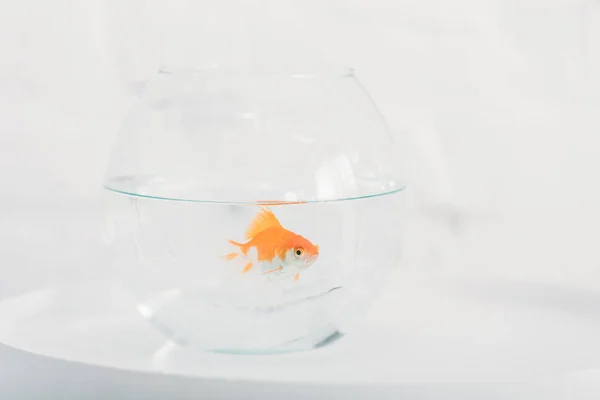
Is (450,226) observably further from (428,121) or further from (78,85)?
(78,85)

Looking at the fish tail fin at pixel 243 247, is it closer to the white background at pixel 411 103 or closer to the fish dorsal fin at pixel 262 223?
the fish dorsal fin at pixel 262 223

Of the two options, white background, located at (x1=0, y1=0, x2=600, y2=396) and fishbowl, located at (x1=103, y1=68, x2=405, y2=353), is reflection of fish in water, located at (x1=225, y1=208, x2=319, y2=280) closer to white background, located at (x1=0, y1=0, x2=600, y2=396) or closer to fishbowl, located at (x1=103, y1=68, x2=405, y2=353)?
fishbowl, located at (x1=103, y1=68, x2=405, y2=353)

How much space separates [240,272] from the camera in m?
0.92

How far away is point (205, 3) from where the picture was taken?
133 centimetres

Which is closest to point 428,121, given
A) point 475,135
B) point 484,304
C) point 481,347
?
point 475,135

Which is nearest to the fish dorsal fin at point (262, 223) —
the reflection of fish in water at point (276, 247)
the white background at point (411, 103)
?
the reflection of fish in water at point (276, 247)

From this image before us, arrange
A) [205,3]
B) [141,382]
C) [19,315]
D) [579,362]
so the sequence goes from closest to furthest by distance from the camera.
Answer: [141,382]
[579,362]
[19,315]
[205,3]

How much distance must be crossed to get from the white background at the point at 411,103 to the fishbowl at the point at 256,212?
33 cm

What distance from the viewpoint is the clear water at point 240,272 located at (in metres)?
0.91

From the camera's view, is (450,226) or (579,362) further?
(450,226)

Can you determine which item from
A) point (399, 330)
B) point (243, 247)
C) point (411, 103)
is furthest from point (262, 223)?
point (411, 103)

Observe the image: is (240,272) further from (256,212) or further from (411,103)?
(411,103)

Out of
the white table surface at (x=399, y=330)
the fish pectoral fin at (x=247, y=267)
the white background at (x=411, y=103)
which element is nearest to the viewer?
the white table surface at (x=399, y=330)

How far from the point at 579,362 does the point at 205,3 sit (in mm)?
769
